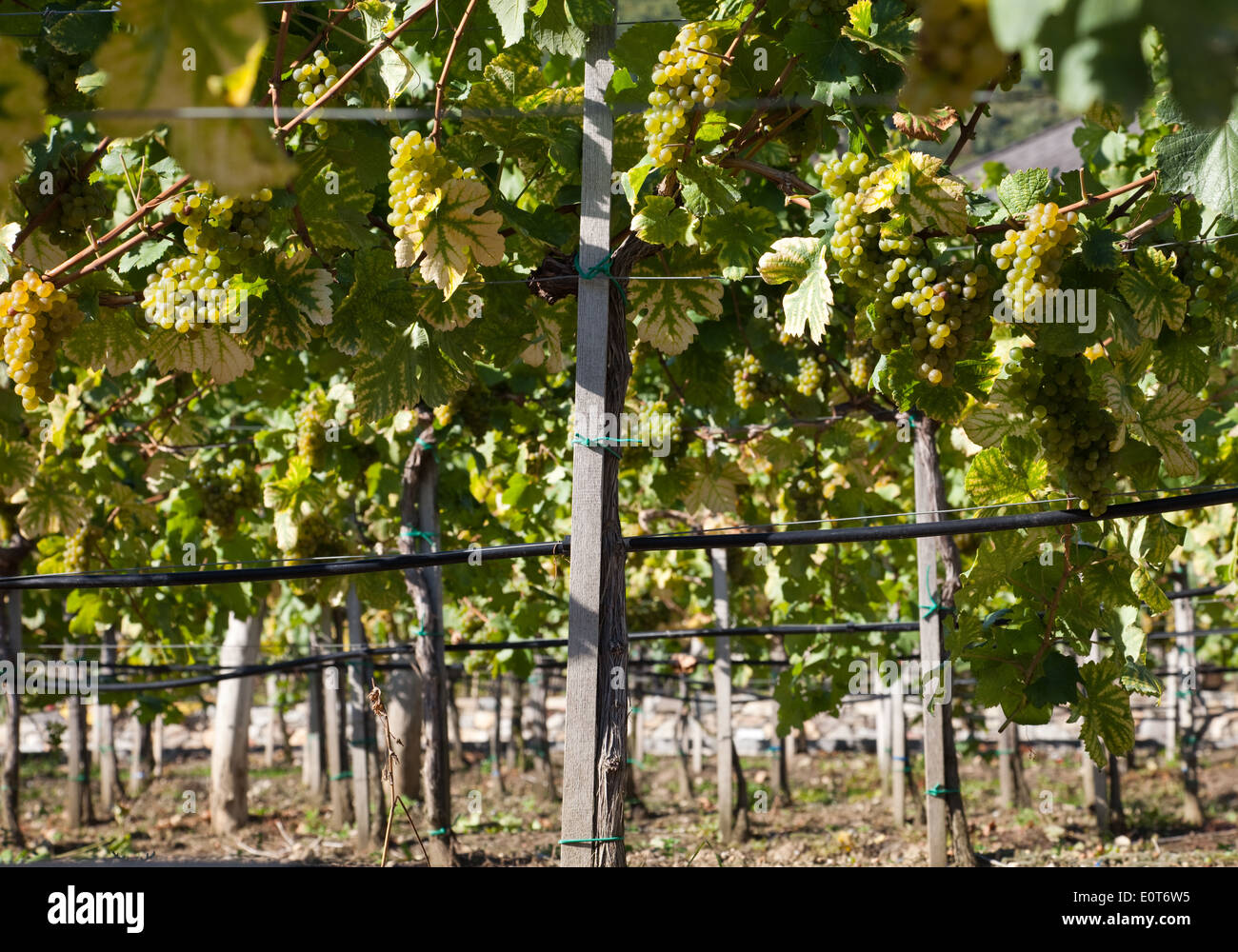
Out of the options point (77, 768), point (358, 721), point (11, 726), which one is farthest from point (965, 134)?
point (77, 768)

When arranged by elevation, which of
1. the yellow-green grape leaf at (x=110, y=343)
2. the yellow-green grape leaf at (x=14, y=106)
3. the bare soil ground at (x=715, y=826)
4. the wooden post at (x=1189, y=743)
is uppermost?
the yellow-green grape leaf at (x=110, y=343)

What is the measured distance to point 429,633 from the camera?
484 centimetres

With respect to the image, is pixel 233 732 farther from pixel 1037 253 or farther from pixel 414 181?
pixel 1037 253

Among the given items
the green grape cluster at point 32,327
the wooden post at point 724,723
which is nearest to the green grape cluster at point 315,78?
the green grape cluster at point 32,327

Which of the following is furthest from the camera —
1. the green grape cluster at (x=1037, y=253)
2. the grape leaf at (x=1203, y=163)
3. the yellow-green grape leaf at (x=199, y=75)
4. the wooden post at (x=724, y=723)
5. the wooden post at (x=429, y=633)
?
the wooden post at (x=724, y=723)

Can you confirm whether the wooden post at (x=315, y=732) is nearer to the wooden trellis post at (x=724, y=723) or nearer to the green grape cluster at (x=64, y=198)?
the wooden trellis post at (x=724, y=723)

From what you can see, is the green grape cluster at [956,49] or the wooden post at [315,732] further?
the wooden post at [315,732]

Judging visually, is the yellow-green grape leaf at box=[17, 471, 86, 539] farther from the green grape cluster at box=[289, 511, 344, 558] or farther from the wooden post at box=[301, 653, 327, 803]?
the wooden post at box=[301, 653, 327, 803]

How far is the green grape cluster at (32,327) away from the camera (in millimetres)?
2248

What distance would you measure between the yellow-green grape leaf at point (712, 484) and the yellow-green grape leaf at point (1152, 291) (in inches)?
96.4

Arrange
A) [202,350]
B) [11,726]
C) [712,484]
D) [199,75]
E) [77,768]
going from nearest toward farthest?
[199,75] → [202,350] → [712,484] → [11,726] → [77,768]

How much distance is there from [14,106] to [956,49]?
695 mm

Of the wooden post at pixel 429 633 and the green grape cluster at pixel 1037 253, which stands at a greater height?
the green grape cluster at pixel 1037 253

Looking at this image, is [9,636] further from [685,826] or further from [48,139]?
[48,139]
